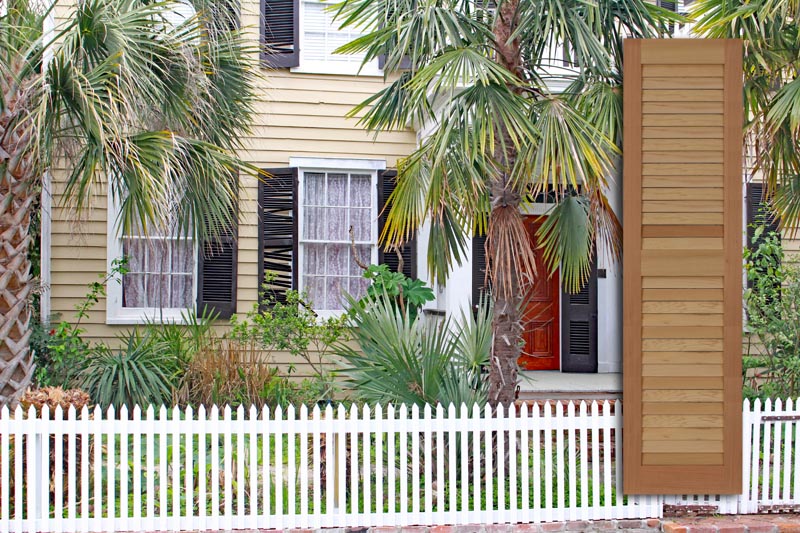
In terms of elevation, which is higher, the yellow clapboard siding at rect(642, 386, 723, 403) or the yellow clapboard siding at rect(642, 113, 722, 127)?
the yellow clapboard siding at rect(642, 113, 722, 127)

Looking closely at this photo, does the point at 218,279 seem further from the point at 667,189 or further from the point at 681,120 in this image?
the point at 681,120

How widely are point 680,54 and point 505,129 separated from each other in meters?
1.44

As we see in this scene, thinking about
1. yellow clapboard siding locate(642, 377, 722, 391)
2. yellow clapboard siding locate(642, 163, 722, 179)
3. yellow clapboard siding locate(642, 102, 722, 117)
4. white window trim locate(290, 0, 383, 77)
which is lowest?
yellow clapboard siding locate(642, 377, 722, 391)

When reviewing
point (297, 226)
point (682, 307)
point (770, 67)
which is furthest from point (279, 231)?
point (770, 67)

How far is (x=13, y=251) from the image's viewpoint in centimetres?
639

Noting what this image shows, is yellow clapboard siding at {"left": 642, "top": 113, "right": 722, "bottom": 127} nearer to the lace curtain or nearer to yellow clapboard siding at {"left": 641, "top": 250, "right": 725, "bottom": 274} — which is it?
yellow clapboard siding at {"left": 641, "top": 250, "right": 725, "bottom": 274}

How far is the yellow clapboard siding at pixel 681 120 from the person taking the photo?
544 cm

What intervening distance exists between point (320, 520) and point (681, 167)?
3.55 metres

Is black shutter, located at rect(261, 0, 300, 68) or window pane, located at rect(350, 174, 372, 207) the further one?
window pane, located at rect(350, 174, 372, 207)

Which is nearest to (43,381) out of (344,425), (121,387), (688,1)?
(121,387)

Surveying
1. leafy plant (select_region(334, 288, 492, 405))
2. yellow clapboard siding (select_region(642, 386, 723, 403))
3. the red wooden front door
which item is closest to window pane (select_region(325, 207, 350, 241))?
the red wooden front door

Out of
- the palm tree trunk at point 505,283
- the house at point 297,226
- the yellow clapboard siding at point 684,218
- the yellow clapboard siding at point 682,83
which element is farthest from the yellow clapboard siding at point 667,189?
the house at point 297,226

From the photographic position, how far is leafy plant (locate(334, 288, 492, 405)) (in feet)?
20.7

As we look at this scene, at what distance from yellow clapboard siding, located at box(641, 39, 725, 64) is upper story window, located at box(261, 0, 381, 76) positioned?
5167 mm
